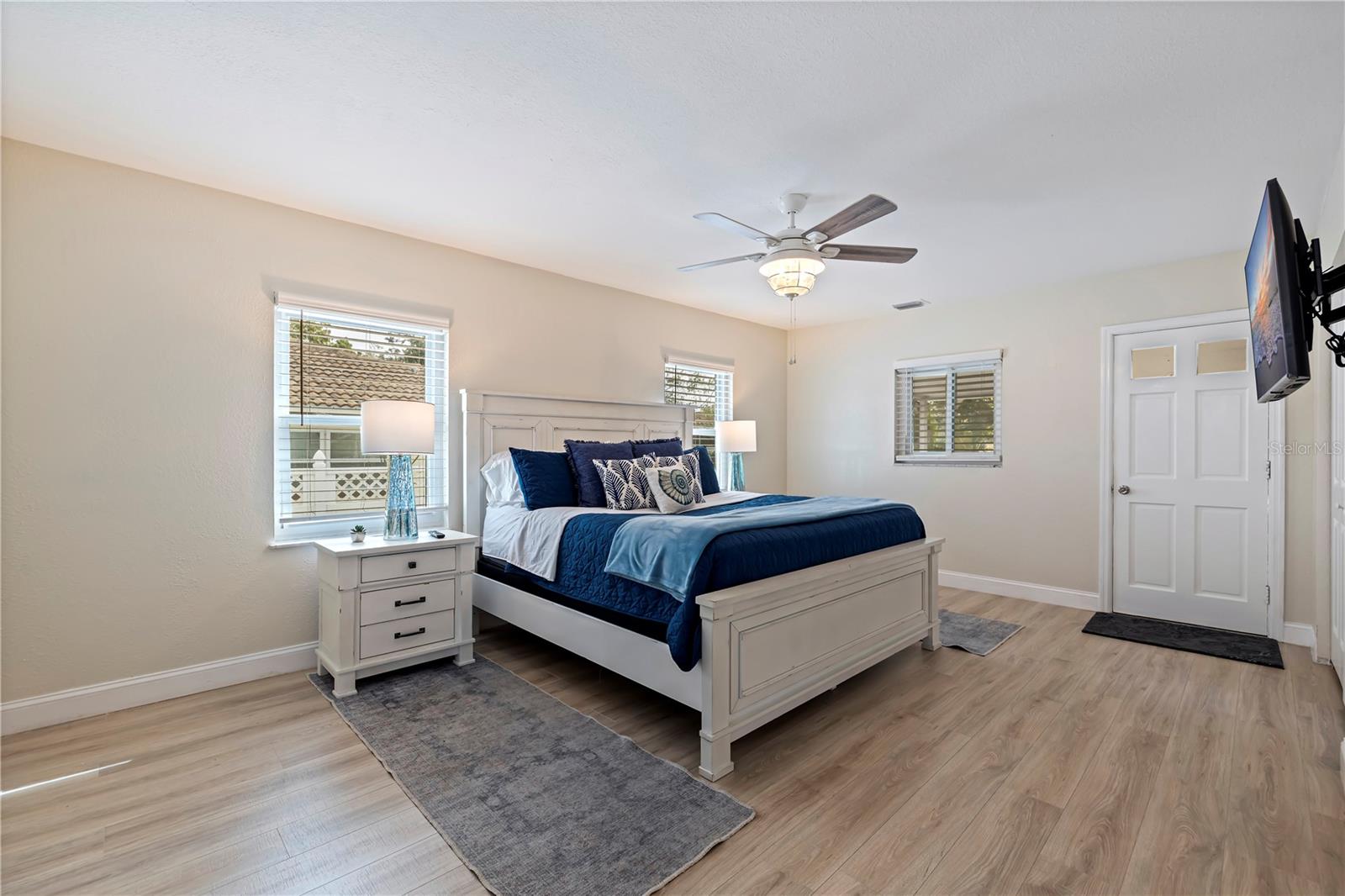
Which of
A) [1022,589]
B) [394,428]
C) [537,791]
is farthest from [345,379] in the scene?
[1022,589]

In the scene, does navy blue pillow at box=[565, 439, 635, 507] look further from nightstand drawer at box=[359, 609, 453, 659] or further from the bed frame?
nightstand drawer at box=[359, 609, 453, 659]

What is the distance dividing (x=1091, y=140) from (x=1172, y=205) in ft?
3.56

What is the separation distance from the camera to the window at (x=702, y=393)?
524cm

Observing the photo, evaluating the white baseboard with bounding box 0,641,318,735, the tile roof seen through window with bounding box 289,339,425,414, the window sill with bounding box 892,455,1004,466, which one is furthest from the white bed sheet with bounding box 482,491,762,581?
the window sill with bounding box 892,455,1004,466

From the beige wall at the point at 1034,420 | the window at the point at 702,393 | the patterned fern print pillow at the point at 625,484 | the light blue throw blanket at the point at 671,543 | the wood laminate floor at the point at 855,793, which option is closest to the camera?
the wood laminate floor at the point at 855,793

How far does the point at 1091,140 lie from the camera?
2443 mm

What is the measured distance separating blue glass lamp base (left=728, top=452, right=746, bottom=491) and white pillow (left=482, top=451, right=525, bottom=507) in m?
2.28

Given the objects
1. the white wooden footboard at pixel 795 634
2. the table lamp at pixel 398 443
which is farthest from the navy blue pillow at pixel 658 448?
the white wooden footboard at pixel 795 634

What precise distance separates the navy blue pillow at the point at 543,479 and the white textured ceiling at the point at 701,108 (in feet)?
4.44

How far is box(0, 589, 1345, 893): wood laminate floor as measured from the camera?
66.6 inches

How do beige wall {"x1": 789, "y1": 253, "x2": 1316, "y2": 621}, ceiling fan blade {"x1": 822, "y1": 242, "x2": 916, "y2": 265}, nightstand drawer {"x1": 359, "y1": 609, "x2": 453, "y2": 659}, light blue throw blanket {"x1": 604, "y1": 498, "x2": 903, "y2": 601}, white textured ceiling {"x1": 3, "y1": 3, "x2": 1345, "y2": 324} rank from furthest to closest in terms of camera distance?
beige wall {"x1": 789, "y1": 253, "x2": 1316, "y2": 621}, nightstand drawer {"x1": 359, "y1": 609, "x2": 453, "y2": 659}, ceiling fan blade {"x1": 822, "y1": 242, "x2": 916, "y2": 265}, light blue throw blanket {"x1": 604, "y1": 498, "x2": 903, "y2": 601}, white textured ceiling {"x1": 3, "y1": 3, "x2": 1345, "y2": 324}

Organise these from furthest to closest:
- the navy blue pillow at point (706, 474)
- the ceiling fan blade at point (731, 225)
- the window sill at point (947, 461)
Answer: the window sill at point (947, 461) < the navy blue pillow at point (706, 474) < the ceiling fan blade at point (731, 225)

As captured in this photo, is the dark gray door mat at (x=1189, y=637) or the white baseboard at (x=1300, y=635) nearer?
the dark gray door mat at (x=1189, y=637)

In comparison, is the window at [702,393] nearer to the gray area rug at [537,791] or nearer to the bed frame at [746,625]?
the bed frame at [746,625]
